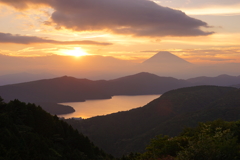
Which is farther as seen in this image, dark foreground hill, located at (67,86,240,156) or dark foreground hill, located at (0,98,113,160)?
dark foreground hill, located at (67,86,240,156)

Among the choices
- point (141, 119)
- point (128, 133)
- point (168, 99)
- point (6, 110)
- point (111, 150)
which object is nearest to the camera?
point (6, 110)

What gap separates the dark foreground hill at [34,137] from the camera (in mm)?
18984

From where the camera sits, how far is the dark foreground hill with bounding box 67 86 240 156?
106938 mm

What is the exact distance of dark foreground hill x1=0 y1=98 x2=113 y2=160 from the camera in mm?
18984

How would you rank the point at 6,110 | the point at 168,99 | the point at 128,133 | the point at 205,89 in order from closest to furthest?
1. the point at 6,110
2. the point at 128,133
3. the point at 168,99
4. the point at 205,89

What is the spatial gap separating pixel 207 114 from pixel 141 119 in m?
46.4

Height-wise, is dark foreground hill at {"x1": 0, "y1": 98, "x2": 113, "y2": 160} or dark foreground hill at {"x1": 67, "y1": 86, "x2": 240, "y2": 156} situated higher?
dark foreground hill at {"x1": 0, "y1": 98, "x2": 113, "y2": 160}

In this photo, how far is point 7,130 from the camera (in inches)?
791

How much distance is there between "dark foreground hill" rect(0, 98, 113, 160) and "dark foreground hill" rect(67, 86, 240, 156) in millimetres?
71339

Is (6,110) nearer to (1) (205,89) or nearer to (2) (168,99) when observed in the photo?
(2) (168,99)

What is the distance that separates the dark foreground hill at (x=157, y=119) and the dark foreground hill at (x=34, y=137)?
71.3 metres

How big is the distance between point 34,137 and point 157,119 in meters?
124

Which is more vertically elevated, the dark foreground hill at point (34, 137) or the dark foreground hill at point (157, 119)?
the dark foreground hill at point (34, 137)

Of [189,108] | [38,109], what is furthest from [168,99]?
[38,109]
